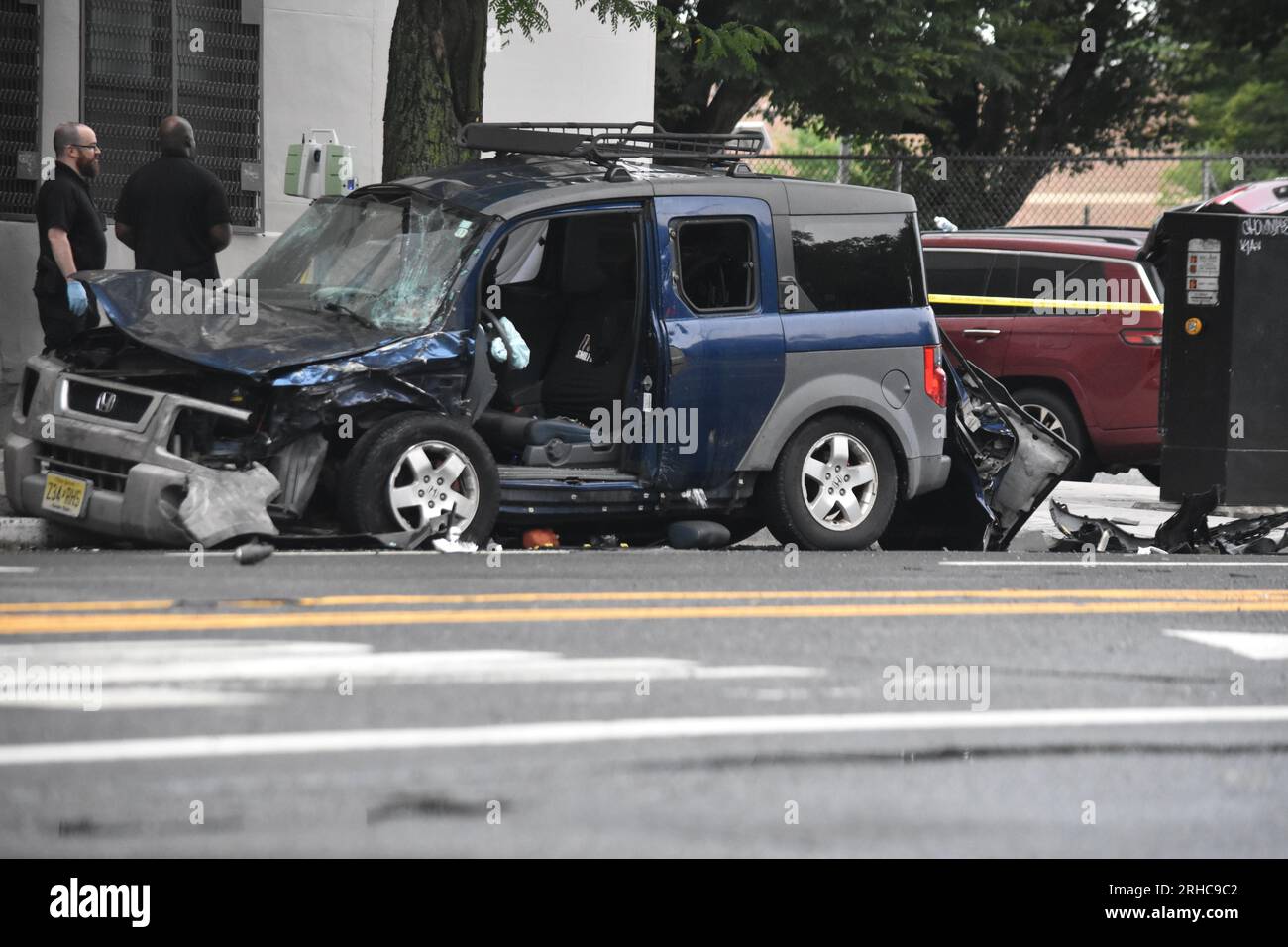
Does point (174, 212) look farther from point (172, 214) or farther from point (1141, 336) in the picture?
point (1141, 336)

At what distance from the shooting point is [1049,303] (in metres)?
14.5

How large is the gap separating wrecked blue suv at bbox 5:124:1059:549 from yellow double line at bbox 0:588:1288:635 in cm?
139

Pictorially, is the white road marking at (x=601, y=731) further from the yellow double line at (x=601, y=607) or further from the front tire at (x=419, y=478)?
the front tire at (x=419, y=478)

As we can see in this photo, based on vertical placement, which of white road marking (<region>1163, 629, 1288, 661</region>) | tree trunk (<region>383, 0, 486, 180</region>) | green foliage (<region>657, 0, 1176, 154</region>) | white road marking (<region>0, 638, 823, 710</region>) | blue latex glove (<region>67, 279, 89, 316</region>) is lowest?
white road marking (<region>1163, 629, 1288, 661</region>)

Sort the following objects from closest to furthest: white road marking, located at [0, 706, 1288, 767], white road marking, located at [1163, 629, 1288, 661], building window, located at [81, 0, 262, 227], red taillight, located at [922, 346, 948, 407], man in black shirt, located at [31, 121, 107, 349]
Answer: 1. white road marking, located at [0, 706, 1288, 767]
2. white road marking, located at [1163, 629, 1288, 661]
3. red taillight, located at [922, 346, 948, 407]
4. man in black shirt, located at [31, 121, 107, 349]
5. building window, located at [81, 0, 262, 227]

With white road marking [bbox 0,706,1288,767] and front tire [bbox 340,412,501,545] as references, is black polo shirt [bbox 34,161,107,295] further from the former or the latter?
white road marking [bbox 0,706,1288,767]

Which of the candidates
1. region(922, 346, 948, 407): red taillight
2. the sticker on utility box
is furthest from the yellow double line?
the sticker on utility box

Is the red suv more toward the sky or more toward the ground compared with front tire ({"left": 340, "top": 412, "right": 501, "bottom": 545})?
more toward the sky

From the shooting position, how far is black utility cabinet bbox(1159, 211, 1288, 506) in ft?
36.9

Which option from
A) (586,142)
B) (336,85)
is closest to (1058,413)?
(586,142)

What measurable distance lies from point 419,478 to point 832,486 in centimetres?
246

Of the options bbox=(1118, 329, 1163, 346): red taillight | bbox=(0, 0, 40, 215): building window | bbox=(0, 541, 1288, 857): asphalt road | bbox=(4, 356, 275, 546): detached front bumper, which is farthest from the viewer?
bbox=(0, 0, 40, 215): building window
